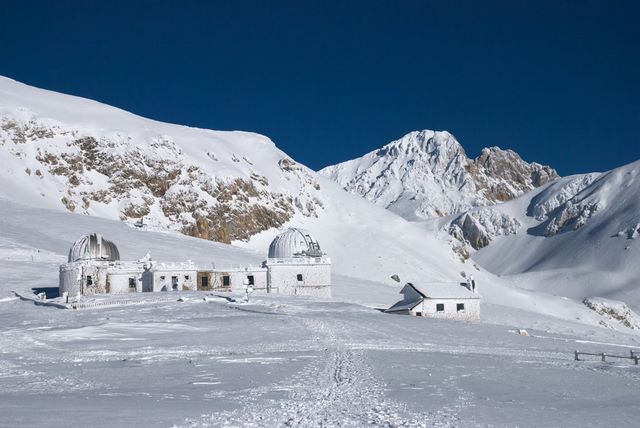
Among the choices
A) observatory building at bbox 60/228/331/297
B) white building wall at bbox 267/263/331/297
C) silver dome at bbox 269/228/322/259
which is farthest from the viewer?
silver dome at bbox 269/228/322/259

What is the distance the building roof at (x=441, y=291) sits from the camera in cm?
5544

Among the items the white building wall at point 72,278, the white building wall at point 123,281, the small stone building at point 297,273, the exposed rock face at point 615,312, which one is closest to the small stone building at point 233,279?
the small stone building at point 297,273

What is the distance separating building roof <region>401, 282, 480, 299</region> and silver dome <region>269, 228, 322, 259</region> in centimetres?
1216

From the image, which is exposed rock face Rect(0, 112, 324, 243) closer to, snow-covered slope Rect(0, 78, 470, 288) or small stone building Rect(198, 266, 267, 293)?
snow-covered slope Rect(0, 78, 470, 288)

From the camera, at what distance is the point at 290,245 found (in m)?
65.8

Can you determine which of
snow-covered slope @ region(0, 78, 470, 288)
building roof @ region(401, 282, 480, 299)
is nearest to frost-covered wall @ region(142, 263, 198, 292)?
building roof @ region(401, 282, 480, 299)

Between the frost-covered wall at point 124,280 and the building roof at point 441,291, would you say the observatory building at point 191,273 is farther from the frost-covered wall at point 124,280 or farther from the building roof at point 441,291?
the building roof at point 441,291

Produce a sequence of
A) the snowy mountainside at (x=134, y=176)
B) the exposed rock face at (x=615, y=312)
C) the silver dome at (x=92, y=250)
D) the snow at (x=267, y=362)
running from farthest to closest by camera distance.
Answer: the snowy mountainside at (x=134, y=176) < the exposed rock face at (x=615, y=312) < the silver dome at (x=92, y=250) < the snow at (x=267, y=362)

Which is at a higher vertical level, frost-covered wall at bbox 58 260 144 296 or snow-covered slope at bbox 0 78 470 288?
snow-covered slope at bbox 0 78 470 288

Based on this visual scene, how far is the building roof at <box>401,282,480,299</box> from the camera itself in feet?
182

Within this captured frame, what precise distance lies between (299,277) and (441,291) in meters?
13.8

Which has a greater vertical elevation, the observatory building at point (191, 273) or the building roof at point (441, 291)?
the observatory building at point (191, 273)

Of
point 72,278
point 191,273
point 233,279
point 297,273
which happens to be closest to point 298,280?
point 297,273

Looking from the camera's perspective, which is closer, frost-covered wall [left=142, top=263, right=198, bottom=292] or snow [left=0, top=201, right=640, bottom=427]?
snow [left=0, top=201, right=640, bottom=427]
